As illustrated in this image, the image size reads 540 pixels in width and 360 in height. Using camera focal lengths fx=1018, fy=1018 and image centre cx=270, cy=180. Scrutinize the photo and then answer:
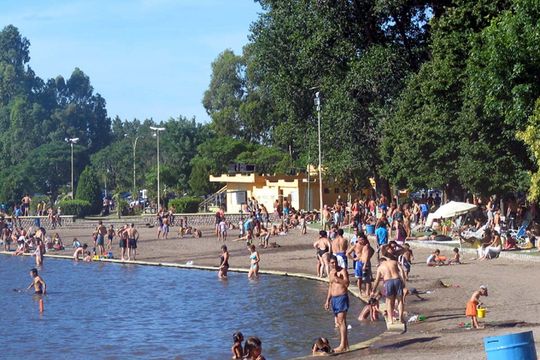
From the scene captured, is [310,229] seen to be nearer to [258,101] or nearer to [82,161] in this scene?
[258,101]

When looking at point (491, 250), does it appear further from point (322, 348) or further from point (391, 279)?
point (322, 348)

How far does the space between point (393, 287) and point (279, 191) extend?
43.8m

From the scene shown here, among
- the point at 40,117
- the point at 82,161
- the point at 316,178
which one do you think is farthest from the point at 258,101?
the point at 40,117

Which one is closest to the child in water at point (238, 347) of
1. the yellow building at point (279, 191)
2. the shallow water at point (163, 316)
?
the shallow water at point (163, 316)

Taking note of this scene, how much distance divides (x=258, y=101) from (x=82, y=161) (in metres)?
33.3

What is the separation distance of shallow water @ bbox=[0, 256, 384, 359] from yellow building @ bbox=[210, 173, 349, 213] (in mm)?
24196

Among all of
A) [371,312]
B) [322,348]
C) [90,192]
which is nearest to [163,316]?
[371,312]

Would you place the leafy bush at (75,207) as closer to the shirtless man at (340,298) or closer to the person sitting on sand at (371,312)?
the person sitting on sand at (371,312)

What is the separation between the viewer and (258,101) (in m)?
85.0

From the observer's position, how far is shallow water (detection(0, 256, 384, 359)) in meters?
20.6

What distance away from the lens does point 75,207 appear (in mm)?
71500

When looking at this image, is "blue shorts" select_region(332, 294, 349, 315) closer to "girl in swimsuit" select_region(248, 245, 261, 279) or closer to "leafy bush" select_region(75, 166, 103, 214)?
"girl in swimsuit" select_region(248, 245, 261, 279)

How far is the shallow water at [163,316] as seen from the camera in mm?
20641

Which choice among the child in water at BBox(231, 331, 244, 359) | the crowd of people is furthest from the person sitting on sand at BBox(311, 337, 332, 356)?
the child in water at BBox(231, 331, 244, 359)
